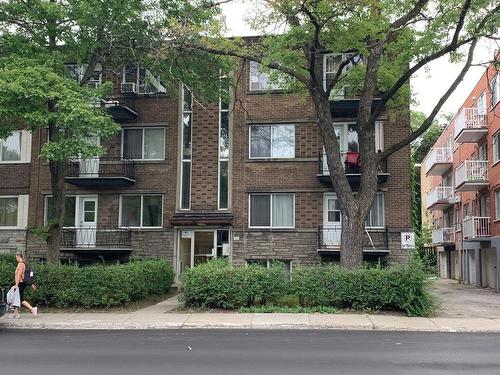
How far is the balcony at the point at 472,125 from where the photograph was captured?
2744 cm

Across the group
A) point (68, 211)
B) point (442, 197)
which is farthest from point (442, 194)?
point (68, 211)

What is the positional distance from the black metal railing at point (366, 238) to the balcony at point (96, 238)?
306 inches

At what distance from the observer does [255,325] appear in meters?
12.8

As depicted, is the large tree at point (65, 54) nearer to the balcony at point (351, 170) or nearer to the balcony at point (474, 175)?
the balcony at point (351, 170)

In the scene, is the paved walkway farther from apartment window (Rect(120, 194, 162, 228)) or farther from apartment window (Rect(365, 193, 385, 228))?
apartment window (Rect(120, 194, 162, 228))

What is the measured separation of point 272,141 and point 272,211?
112 inches

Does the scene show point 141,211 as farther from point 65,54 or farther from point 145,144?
point 65,54

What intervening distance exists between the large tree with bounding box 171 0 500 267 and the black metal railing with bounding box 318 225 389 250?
571cm

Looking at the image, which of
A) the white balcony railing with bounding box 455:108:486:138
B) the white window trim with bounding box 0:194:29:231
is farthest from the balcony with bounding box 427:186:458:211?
the white window trim with bounding box 0:194:29:231

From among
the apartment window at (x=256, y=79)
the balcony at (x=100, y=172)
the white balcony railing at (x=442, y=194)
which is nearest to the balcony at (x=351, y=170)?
the apartment window at (x=256, y=79)

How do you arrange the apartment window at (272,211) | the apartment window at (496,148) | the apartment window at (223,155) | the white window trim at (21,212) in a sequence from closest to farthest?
the apartment window at (272,211) → the apartment window at (223,155) → the white window trim at (21,212) → the apartment window at (496,148)

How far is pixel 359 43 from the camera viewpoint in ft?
Result: 51.2

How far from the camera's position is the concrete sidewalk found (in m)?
12.6

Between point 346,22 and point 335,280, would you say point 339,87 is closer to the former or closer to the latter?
point 346,22
